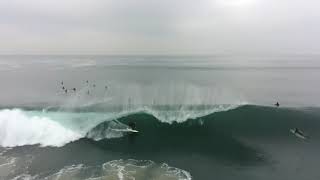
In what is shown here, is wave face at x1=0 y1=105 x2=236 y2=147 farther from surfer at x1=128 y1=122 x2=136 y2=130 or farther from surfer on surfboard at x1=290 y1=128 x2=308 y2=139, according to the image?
surfer on surfboard at x1=290 y1=128 x2=308 y2=139

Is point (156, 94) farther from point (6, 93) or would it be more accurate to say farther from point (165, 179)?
point (165, 179)

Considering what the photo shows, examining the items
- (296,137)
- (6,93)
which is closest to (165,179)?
(296,137)

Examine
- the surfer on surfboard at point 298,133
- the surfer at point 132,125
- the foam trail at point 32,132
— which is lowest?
the foam trail at point 32,132

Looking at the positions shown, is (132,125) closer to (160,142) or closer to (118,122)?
(118,122)

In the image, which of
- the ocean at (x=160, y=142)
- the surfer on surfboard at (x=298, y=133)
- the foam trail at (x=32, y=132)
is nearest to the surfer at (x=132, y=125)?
the ocean at (x=160, y=142)

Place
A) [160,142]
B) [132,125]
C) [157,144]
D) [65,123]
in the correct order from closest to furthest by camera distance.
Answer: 1. [157,144]
2. [160,142]
3. [132,125]
4. [65,123]

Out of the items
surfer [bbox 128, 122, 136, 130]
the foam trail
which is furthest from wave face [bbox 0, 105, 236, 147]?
surfer [bbox 128, 122, 136, 130]

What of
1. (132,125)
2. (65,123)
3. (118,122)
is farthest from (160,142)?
(65,123)

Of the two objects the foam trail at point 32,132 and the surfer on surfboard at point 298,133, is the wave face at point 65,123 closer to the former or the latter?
→ the foam trail at point 32,132
